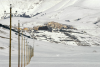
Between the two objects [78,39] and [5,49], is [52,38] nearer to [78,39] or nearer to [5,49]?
[78,39]

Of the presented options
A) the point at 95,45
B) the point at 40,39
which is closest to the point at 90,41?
the point at 95,45

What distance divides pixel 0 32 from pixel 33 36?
1339 inches

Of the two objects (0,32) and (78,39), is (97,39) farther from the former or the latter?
(0,32)

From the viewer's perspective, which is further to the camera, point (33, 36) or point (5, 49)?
point (33, 36)

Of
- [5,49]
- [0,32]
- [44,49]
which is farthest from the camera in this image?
[0,32]

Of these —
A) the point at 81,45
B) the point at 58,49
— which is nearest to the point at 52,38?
the point at 81,45

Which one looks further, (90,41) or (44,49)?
(90,41)

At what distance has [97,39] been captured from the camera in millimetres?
199625

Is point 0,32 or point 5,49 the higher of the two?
point 0,32

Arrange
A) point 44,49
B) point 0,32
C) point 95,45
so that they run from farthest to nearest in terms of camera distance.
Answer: point 95,45
point 0,32
point 44,49

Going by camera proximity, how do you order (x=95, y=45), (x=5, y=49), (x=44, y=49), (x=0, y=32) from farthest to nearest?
1. (x=95, y=45)
2. (x=0, y=32)
3. (x=44, y=49)
4. (x=5, y=49)

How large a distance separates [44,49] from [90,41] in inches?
2098

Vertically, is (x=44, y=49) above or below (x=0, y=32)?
below

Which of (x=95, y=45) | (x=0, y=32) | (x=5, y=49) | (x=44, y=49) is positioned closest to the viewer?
(x=5, y=49)
